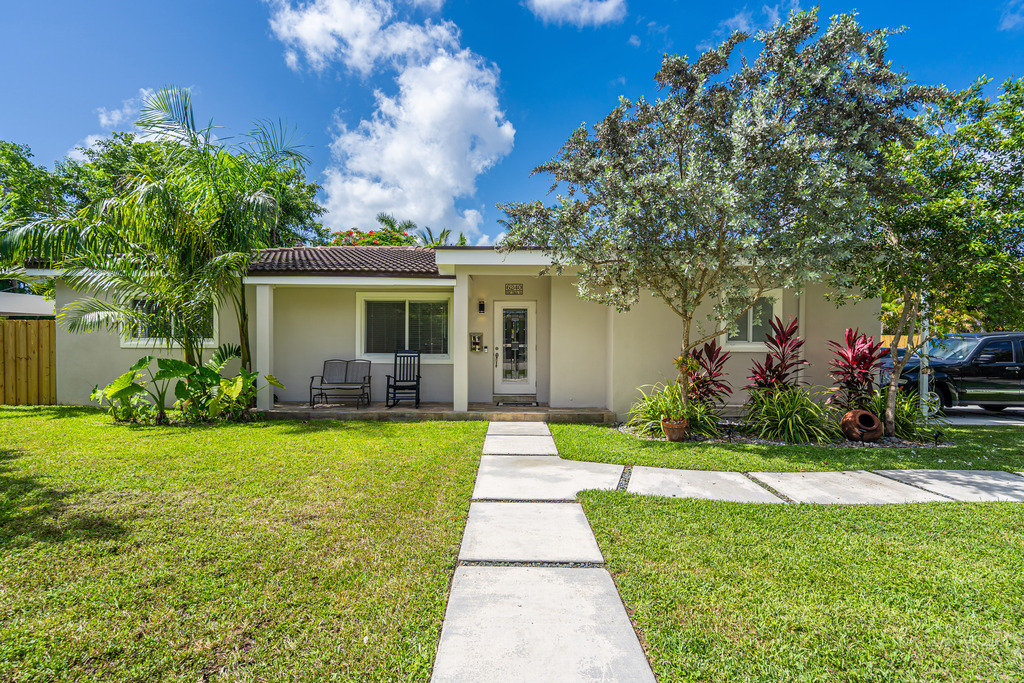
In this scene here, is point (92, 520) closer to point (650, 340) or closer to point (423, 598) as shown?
Result: point (423, 598)

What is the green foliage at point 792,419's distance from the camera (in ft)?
22.3

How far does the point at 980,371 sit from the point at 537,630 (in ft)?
Result: 37.7

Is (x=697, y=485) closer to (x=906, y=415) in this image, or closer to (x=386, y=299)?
(x=906, y=415)

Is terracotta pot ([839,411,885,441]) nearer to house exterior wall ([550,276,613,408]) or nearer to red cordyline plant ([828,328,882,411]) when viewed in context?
red cordyline plant ([828,328,882,411])

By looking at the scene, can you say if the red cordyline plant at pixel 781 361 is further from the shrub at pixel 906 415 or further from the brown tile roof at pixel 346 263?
the brown tile roof at pixel 346 263

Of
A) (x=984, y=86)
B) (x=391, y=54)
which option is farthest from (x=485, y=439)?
(x=391, y=54)

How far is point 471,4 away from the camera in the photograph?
10648 millimetres

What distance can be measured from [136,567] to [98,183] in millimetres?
23921

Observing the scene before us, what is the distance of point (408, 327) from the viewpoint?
984cm

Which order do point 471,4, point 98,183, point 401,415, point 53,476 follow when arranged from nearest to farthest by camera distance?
point 53,476 → point 401,415 → point 471,4 → point 98,183

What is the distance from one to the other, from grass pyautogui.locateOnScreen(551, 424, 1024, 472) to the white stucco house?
7.04 ft

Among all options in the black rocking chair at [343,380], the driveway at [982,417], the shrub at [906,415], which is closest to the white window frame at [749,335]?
the shrub at [906,415]

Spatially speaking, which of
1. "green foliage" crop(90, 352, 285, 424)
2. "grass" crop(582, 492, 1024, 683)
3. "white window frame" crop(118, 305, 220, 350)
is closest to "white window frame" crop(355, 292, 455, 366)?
"green foliage" crop(90, 352, 285, 424)

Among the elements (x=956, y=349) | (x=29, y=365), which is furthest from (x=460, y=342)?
(x=956, y=349)
